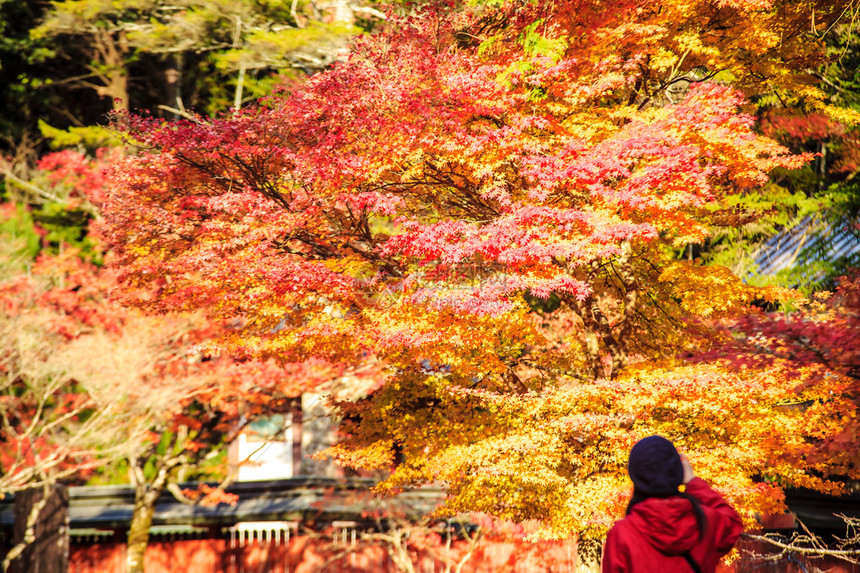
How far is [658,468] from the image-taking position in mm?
3229

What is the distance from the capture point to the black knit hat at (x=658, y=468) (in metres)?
3.23

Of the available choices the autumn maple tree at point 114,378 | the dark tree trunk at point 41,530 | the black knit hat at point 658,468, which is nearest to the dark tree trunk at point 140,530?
the autumn maple tree at point 114,378

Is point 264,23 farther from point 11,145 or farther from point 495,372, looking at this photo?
point 495,372

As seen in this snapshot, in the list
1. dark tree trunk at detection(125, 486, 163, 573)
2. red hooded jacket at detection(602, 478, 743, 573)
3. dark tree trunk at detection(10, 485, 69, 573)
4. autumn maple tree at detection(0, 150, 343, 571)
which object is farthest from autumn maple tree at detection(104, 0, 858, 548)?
red hooded jacket at detection(602, 478, 743, 573)

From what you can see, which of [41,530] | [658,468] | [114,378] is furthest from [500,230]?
[41,530]

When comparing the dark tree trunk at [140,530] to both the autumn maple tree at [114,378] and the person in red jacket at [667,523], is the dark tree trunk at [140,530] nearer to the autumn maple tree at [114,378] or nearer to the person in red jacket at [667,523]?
the autumn maple tree at [114,378]

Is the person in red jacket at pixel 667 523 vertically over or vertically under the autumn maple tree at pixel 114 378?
under

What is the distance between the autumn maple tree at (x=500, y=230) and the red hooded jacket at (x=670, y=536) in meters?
5.67

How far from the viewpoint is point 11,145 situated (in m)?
26.2

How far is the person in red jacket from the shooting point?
126 inches

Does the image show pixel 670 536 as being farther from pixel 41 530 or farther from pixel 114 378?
pixel 114 378

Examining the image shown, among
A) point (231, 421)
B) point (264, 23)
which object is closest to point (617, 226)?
point (231, 421)

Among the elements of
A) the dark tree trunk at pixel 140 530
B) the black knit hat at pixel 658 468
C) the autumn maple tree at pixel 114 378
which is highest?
the autumn maple tree at pixel 114 378

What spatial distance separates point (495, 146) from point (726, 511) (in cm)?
703
